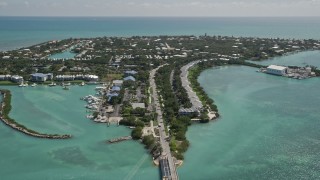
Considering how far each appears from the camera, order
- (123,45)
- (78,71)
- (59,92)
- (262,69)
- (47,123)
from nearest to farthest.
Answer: (47,123)
(59,92)
(78,71)
(262,69)
(123,45)

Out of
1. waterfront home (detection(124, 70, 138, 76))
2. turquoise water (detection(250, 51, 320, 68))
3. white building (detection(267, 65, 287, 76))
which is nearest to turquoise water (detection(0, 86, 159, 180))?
waterfront home (detection(124, 70, 138, 76))

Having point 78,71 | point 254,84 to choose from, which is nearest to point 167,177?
point 254,84

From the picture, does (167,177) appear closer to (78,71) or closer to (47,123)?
(47,123)

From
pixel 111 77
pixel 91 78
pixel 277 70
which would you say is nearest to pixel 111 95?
pixel 91 78

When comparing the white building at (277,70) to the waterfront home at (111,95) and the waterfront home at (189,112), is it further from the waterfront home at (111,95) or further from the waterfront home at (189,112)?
the waterfront home at (111,95)

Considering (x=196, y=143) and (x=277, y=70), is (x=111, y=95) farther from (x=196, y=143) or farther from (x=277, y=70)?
(x=277, y=70)

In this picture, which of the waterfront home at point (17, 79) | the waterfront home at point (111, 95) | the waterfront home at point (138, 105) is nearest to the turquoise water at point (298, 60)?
the waterfront home at point (111, 95)
